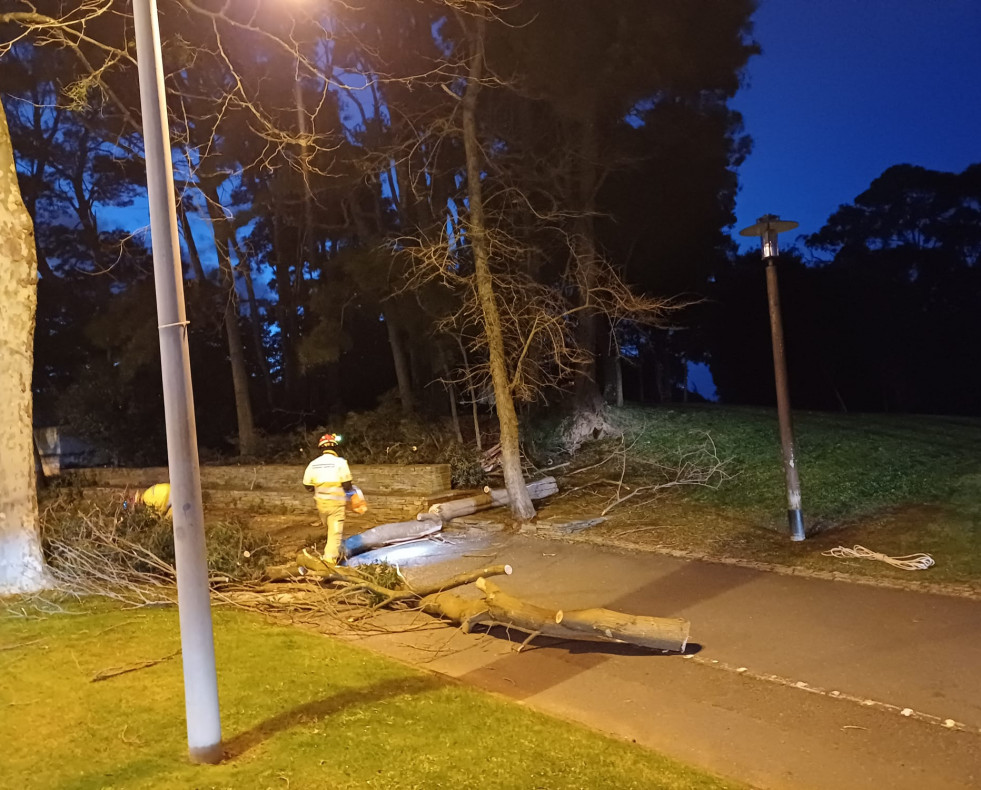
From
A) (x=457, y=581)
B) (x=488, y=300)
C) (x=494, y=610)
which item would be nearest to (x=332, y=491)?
(x=457, y=581)

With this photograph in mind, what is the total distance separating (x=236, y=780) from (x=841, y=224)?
1395 inches

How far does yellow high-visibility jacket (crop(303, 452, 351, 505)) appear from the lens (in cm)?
942

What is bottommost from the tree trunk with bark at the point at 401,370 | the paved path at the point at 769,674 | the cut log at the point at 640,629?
the paved path at the point at 769,674

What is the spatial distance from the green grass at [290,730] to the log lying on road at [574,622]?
3.46 feet

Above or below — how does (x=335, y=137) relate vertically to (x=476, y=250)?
above

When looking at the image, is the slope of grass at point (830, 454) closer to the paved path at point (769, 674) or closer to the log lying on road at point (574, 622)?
the paved path at point (769, 674)

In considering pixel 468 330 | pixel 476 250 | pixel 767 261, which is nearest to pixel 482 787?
pixel 767 261

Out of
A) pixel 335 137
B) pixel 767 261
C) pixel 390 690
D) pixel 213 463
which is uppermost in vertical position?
pixel 335 137

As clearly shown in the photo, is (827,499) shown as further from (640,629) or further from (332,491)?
(332,491)

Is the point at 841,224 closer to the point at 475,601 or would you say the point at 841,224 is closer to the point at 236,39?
the point at 236,39

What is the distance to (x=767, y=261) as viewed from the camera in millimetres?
9742

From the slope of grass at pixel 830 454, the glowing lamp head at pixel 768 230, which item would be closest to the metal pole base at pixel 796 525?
the slope of grass at pixel 830 454

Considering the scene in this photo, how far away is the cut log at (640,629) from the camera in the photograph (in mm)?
6016

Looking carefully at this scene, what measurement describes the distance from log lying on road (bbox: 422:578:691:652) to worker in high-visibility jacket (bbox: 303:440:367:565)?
2784mm
